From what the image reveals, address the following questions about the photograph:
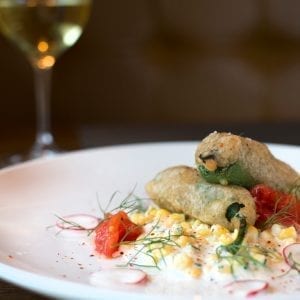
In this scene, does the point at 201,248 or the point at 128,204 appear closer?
the point at 201,248

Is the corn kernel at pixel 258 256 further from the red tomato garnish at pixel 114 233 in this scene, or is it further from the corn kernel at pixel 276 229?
the red tomato garnish at pixel 114 233

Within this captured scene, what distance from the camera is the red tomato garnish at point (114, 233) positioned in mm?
1104

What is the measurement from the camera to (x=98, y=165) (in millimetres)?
1559

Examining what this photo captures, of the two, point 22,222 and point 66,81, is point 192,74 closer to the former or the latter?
point 66,81

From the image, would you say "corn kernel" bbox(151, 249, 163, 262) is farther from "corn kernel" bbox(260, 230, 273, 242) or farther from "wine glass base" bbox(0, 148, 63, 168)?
"wine glass base" bbox(0, 148, 63, 168)

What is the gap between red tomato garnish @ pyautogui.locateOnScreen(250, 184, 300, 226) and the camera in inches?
45.2

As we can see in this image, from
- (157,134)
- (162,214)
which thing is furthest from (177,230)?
(157,134)

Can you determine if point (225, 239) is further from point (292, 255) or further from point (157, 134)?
point (157, 134)

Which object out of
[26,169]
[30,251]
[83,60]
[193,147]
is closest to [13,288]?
[30,251]

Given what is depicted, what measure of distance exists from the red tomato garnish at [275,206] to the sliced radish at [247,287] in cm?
23

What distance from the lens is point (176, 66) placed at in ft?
10.7

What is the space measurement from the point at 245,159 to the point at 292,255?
22 cm

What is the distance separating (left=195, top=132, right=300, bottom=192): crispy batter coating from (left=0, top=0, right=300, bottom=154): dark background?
1.92m

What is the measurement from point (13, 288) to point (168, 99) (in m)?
2.34
